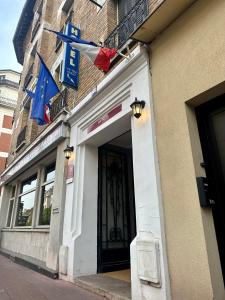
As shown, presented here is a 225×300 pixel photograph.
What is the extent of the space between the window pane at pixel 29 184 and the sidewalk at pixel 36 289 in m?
4.25

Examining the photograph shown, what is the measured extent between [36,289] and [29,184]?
20.9ft

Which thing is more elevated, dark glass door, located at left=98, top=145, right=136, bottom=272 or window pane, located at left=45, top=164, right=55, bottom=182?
window pane, located at left=45, top=164, right=55, bottom=182

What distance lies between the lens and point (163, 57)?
416 centimetres

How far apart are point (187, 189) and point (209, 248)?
30.0 inches

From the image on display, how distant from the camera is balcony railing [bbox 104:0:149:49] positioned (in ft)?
17.3

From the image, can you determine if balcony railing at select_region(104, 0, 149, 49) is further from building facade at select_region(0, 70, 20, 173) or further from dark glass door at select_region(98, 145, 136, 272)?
building facade at select_region(0, 70, 20, 173)

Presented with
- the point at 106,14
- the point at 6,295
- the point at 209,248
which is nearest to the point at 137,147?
the point at 209,248

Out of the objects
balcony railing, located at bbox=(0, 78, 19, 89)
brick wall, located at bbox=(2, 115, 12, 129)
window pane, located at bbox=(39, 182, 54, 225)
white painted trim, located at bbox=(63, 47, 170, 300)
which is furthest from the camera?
balcony railing, located at bbox=(0, 78, 19, 89)

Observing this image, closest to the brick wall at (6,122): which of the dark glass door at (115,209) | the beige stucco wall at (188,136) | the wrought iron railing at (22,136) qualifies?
the wrought iron railing at (22,136)

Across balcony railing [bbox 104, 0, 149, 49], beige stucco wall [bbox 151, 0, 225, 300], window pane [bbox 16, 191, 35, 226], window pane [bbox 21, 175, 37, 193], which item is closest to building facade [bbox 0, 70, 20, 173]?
window pane [bbox 21, 175, 37, 193]

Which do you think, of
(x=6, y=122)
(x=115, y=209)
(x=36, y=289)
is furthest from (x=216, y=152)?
(x=6, y=122)

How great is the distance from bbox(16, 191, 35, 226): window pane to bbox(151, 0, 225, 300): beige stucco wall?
7.28 m

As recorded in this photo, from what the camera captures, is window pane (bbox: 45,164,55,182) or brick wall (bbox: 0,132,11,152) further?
brick wall (bbox: 0,132,11,152)

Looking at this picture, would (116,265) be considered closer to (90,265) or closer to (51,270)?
(90,265)
